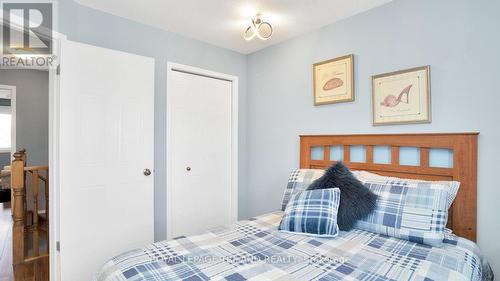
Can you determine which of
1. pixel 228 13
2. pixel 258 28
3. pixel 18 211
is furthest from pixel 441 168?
pixel 18 211

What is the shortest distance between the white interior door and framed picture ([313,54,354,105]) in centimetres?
155

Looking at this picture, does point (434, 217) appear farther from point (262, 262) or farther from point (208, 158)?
point (208, 158)

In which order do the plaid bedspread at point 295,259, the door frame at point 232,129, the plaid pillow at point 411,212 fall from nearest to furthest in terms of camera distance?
1. the plaid bedspread at point 295,259
2. the plaid pillow at point 411,212
3. the door frame at point 232,129

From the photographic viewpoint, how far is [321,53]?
2557 millimetres

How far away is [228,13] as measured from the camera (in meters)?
2.29

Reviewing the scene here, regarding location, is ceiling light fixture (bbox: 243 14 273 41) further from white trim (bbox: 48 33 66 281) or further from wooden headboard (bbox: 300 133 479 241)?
white trim (bbox: 48 33 66 281)

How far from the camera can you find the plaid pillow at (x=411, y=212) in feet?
4.98

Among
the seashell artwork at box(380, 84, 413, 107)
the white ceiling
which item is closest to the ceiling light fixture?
the white ceiling

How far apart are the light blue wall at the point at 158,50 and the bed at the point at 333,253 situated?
49.3 inches

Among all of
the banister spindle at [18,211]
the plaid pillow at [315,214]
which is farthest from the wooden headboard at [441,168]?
the banister spindle at [18,211]

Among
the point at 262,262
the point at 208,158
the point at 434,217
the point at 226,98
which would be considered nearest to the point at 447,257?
the point at 434,217

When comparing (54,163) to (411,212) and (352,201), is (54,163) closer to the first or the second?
(352,201)

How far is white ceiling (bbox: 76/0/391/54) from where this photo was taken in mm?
2121

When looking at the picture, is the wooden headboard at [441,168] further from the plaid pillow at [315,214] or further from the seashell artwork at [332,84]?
the plaid pillow at [315,214]
